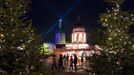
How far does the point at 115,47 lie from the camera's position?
1891 centimetres

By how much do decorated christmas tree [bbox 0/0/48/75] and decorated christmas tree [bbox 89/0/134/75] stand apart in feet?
11.4

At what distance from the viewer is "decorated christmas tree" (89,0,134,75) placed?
734 inches

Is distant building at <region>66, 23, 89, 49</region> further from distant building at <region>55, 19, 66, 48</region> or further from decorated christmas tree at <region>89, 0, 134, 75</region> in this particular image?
decorated christmas tree at <region>89, 0, 134, 75</region>

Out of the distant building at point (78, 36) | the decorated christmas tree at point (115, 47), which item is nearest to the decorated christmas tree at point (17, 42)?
the decorated christmas tree at point (115, 47)

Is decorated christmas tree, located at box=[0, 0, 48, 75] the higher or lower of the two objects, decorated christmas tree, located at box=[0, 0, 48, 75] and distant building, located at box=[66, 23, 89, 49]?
the lower

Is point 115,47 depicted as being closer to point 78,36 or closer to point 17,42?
point 17,42

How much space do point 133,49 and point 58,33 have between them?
55.7 meters

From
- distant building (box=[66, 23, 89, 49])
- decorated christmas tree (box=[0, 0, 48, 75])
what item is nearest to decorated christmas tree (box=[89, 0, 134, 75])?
decorated christmas tree (box=[0, 0, 48, 75])

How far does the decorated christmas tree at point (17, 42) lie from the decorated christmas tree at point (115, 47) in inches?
137

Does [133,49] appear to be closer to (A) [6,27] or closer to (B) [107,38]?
(B) [107,38]

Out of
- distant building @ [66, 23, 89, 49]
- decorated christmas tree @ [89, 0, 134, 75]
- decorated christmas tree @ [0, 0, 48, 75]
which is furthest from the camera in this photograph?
distant building @ [66, 23, 89, 49]

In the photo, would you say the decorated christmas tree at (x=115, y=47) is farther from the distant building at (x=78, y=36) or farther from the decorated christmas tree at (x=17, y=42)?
the distant building at (x=78, y=36)

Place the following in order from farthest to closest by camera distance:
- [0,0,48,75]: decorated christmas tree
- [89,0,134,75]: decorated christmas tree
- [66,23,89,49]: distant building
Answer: [66,23,89,49]: distant building → [89,0,134,75]: decorated christmas tree → [0,0,48,75]: decorated christmas tree

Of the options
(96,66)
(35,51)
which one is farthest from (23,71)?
(96,66)
